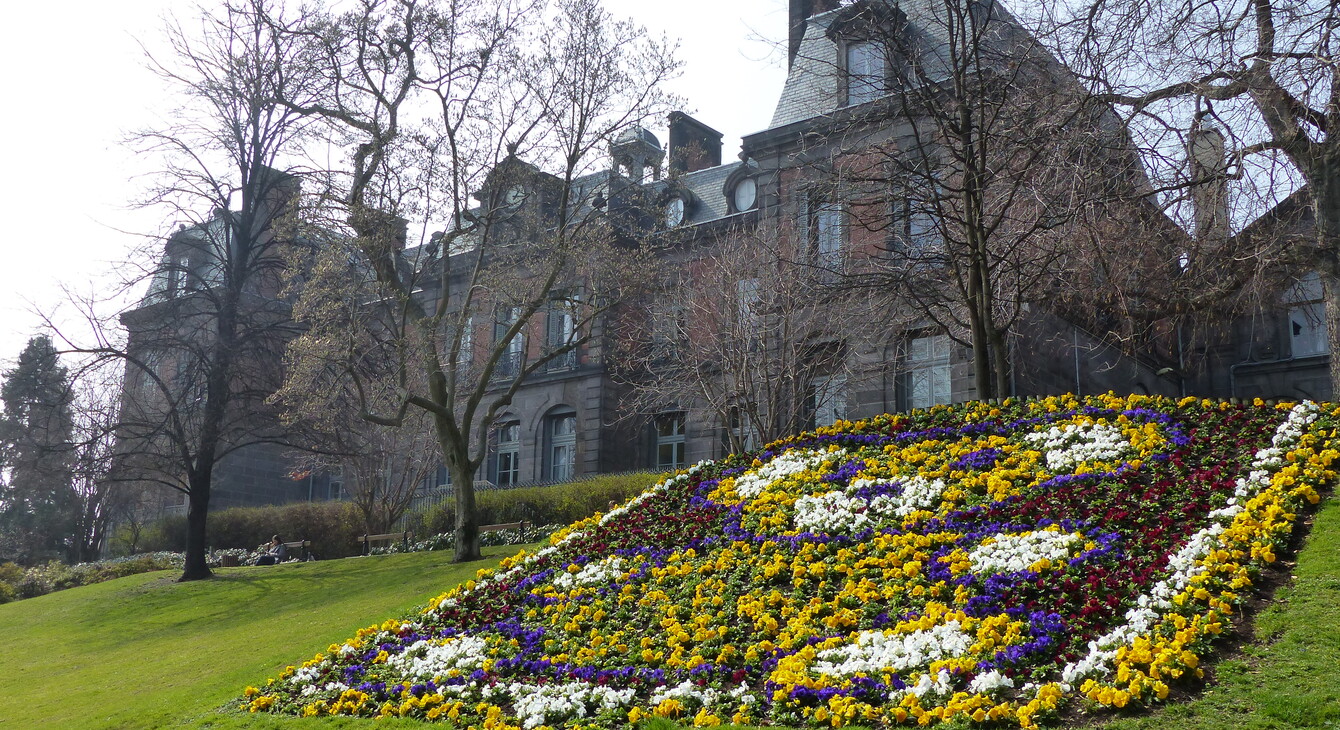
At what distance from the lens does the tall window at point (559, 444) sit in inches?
1458

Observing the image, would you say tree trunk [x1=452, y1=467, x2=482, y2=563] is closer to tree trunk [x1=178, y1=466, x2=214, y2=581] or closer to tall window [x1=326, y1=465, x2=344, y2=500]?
tree trunk [x1=178, y1=466, x2=214, y2=581]

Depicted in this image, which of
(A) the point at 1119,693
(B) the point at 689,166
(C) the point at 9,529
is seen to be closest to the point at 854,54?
(B) the point at 689,166

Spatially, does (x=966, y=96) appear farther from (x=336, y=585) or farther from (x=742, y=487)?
(x=336, y=585)

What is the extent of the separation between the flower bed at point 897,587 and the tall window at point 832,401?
26.2 feet

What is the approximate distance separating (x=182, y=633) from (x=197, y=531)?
790 centimetres

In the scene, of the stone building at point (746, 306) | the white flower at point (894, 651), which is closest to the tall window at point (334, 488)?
the stone building at point (746, 306)

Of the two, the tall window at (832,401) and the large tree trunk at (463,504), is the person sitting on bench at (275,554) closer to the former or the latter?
the large tree trunk at (463,504)

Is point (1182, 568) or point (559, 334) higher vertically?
point (559, 334)

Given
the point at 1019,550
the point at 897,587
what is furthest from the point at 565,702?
the point at 1019,550

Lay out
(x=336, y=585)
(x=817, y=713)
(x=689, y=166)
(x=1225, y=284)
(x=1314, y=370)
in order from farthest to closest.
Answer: (x=689, y=166)
(x=1314, y=370)
(x=336, y=585)
(x=1225, y=284)
(x=817, y=713)

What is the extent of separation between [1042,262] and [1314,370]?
18.1m

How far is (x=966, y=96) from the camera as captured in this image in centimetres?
1505

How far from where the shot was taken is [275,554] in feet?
104

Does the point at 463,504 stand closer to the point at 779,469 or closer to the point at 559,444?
the point at 779,469
